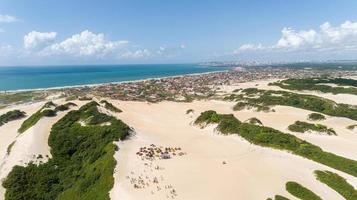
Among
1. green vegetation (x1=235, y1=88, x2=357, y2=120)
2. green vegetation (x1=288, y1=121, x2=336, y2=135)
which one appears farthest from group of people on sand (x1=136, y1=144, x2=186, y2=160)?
green vegetation (x1=235, y1=88, x2=357, y2=120)

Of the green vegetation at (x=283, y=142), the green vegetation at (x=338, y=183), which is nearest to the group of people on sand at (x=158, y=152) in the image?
the green vegetation at (x=283, y=142)

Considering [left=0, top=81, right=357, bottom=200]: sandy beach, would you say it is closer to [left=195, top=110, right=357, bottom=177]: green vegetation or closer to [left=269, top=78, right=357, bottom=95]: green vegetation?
[left=195, top=110, right=357, bottom=177]: green vegetation

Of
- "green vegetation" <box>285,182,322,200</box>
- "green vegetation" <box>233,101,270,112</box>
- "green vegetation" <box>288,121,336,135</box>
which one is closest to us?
"green vegetation" <box>285,182,322,200</box>

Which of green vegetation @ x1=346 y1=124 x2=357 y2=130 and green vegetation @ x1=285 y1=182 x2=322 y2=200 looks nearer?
green vegetation @ x1=285 y1=182 x2=322 y2=200

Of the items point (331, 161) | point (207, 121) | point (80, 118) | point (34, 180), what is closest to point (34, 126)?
point (80, 118)

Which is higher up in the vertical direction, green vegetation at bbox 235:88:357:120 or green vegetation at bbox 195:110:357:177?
green vegetation at bbox 195:110:357:177

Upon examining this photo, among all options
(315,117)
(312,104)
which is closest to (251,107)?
(312,104)

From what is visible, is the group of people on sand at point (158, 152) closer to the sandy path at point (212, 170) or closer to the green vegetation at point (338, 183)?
the sandy path at point (212, 170)
